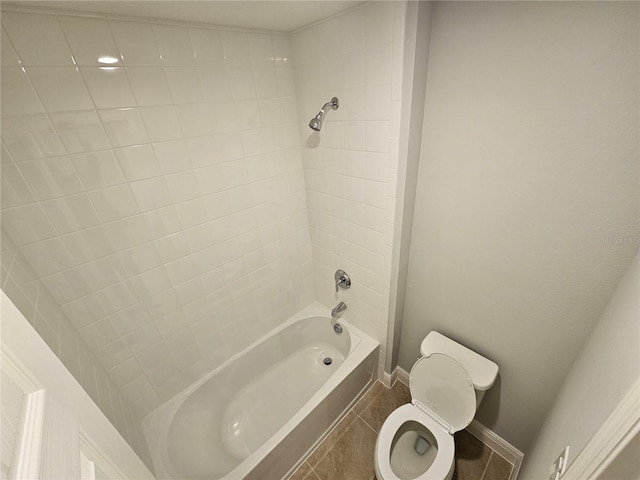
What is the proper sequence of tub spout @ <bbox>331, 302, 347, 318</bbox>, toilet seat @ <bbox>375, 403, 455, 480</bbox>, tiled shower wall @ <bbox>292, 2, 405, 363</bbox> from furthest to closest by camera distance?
tub spout @ <bbox>331, 302, 347, 318</bbox>
toilet seat @ <bbox>375, 403, 455, 480</bbox>
tiled shower wall @ <bbox>292, 2, 405, 363</bbox>

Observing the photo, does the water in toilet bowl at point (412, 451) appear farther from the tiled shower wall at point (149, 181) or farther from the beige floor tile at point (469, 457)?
the tiled shower wall at point (149, 181)

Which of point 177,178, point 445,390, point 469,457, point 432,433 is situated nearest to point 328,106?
point 177,178

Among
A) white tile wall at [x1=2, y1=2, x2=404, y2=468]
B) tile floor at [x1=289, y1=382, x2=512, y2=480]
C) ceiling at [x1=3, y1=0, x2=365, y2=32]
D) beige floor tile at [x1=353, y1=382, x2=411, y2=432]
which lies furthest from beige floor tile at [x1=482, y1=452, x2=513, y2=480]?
ceiling at [x1=3, y1=0, x2=365, y2=32]

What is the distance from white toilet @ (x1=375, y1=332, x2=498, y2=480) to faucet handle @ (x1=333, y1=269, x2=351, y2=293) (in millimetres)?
552

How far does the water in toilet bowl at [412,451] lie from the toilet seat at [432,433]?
0.18 ft

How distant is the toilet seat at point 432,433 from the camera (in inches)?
45.2

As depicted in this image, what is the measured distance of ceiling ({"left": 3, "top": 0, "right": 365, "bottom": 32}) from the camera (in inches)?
32.6

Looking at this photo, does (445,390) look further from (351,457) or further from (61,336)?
(61,336)

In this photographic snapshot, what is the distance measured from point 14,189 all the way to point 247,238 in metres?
0.90

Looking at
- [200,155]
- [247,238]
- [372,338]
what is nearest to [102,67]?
[200,155]

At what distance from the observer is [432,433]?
1.29 m

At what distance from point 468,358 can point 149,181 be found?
1.73 m

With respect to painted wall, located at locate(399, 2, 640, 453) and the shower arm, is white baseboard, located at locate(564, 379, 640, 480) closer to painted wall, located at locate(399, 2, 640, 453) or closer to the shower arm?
painted wall, located at locate(399, 2, 640, 453)

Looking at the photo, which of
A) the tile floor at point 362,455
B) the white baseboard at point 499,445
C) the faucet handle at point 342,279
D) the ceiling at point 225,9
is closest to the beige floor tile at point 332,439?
the tile floor at point 362,455
